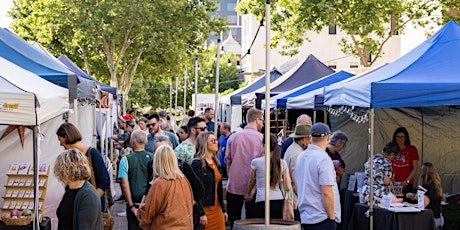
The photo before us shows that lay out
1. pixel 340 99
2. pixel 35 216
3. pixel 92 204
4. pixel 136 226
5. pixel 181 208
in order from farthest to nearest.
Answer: pixel 340 99 < pixel 136 226 < pixel 35 216 < pixel 181 208 < pixel 92 204

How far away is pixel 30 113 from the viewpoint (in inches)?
293

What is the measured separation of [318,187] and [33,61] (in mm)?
5192

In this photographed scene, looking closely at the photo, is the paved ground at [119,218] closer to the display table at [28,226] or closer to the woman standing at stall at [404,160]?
the woman standing at stall at [404,160]

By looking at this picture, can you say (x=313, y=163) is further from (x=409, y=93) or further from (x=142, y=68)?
(x=142, y=68)

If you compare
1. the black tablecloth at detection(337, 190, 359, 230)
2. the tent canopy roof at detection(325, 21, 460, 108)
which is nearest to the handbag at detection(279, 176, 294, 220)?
the tent canopy roof at detection(325, 21, 460, 108)

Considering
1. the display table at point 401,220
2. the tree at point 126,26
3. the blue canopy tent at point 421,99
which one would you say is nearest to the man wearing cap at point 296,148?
the blue canopy tent at point 421,99

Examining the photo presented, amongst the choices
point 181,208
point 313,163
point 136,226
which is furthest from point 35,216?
point 313,163

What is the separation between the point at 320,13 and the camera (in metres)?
28.8

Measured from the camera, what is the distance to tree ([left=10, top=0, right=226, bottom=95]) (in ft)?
133

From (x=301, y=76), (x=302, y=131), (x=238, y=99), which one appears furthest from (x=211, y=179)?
(x=238, y=99)

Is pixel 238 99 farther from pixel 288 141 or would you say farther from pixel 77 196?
pixel 77 196

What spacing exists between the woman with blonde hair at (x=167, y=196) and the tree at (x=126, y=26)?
32692 mm

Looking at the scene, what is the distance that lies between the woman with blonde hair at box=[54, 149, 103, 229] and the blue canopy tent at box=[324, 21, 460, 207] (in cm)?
423

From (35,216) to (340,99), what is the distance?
181 inches
